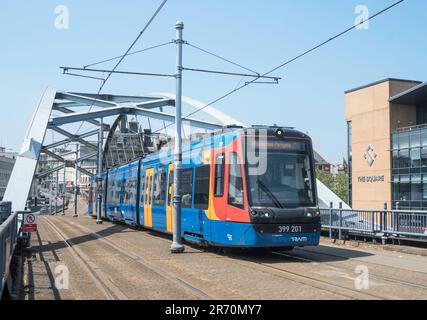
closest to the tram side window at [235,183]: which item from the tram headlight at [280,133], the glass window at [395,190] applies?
the tram headlight at [280,133]

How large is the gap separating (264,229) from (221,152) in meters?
2.33

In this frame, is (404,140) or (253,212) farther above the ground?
(404,140)

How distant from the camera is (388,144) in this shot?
4872 cm

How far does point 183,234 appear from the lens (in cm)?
1633

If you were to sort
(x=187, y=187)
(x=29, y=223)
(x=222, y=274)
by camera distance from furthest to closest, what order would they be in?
(x=187, y=187), (x=29, y=223), (x=222, y=274)

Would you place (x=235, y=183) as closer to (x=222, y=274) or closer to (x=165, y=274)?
(x=222, y=274)

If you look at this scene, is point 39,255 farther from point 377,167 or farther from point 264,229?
point 377,167

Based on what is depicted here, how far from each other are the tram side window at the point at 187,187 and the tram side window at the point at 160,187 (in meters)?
2.43

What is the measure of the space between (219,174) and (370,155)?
4023 cm

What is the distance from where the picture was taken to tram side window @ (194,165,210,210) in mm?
14414

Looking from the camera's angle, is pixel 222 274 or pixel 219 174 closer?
pixel 222 274

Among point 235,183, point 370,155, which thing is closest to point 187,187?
point 235,183
